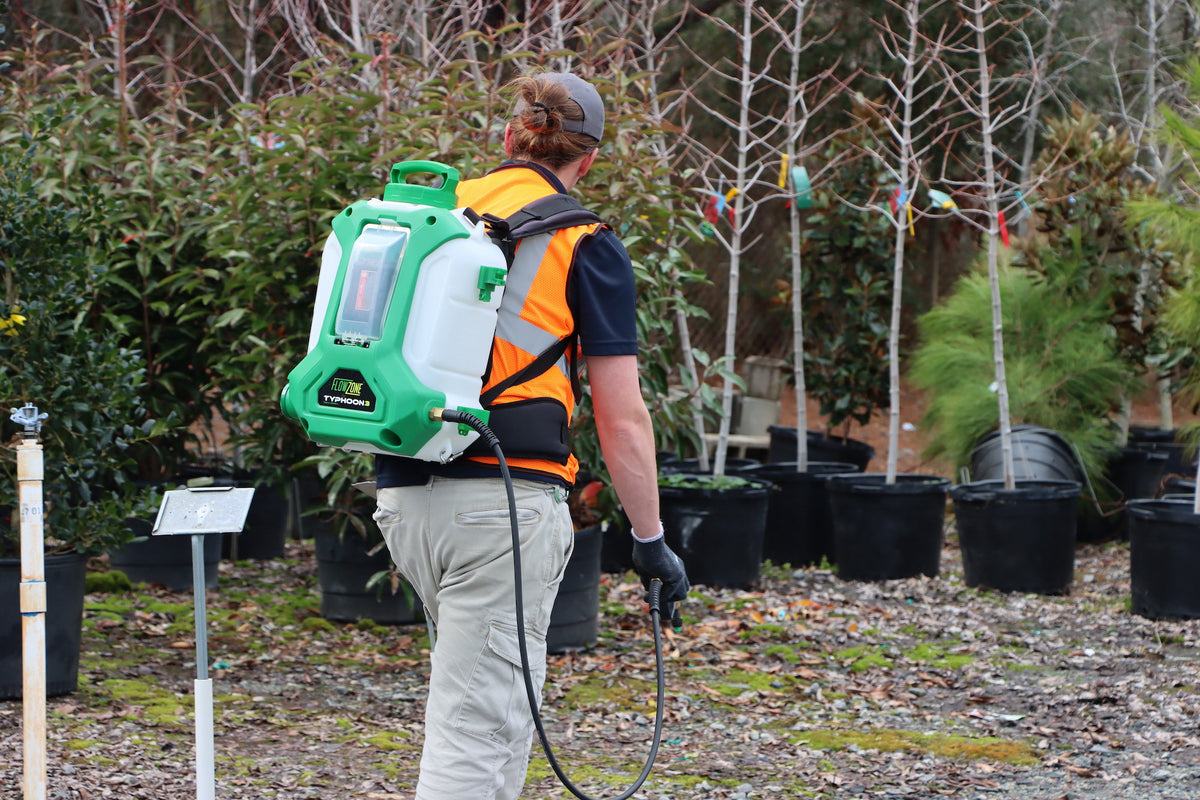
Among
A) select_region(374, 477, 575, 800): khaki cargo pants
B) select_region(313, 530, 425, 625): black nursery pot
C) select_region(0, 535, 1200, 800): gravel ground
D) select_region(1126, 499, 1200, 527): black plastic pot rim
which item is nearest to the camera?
select_region(374, 477, 575, 800): khaki cargo pants

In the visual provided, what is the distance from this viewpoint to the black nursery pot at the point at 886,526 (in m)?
5.81

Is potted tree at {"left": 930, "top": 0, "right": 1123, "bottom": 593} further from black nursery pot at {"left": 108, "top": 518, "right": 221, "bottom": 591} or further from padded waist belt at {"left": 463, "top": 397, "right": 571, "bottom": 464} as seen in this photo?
padded waist belt at {"left": 463, "top": 397, "right": 571, "bottom": 464}

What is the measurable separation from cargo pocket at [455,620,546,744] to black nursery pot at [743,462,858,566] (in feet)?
14.3

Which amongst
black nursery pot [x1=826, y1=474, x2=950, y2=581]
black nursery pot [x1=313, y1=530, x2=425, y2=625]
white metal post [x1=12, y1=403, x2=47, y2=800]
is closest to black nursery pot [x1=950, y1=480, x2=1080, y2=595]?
black nursery pot [x1=826, y1=474, x2=950, y2=581]

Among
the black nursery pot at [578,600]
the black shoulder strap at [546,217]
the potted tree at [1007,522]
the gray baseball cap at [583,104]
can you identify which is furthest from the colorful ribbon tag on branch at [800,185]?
the black shoulder strap at [546,217]

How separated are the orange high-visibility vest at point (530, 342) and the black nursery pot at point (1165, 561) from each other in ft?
11.8

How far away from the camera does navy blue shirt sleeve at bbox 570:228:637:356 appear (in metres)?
2.08

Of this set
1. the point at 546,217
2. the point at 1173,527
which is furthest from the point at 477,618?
the point at 1173,527

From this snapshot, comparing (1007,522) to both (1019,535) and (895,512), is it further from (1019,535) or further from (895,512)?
(895,512)

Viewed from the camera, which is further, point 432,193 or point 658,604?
point 658,604

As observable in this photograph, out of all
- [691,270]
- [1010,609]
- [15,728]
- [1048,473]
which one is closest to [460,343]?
[15,728]

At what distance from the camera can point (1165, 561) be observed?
4.93m

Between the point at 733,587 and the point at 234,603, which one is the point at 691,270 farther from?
the point at 234,603

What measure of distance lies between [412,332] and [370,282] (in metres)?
0.10
